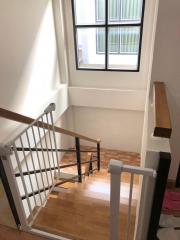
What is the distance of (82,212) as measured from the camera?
249cm

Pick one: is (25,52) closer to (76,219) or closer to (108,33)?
(108,33)

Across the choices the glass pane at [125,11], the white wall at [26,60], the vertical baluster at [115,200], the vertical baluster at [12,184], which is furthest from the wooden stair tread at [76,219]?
the glass pane at [125,11]

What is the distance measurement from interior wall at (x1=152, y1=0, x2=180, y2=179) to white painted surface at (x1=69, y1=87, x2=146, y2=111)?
1.86 metres

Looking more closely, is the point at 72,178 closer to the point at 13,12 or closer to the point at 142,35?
the point at 13,12

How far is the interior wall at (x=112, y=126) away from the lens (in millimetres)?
4340

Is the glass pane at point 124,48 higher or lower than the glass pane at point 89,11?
lower

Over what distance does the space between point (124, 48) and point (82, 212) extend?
2930 millimetres

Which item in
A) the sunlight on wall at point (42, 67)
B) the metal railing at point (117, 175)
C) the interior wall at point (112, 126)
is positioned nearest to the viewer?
the metal railing at point (117, 175)

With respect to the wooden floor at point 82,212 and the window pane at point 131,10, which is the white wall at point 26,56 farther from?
the window pane at point 131,10

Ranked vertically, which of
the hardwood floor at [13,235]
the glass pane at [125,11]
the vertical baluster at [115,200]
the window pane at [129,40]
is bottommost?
the hardwood floor at [13,235]

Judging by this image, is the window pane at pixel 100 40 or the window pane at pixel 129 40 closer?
the window pane at pixel 129 40

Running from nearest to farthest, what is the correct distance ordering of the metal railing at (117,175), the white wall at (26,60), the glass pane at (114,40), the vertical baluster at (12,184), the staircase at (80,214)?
the metal railing at (117,175) → the vertical baluster at (12,184) → the staircase at (80,214) → the white wall at (26,60) → the glass pane at (114,40)

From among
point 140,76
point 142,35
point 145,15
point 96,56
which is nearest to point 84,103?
point 96,56

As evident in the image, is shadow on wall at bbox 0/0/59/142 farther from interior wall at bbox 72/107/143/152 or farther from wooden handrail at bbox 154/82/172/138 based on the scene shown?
wooden handrail at bbox 154/82/172/138
